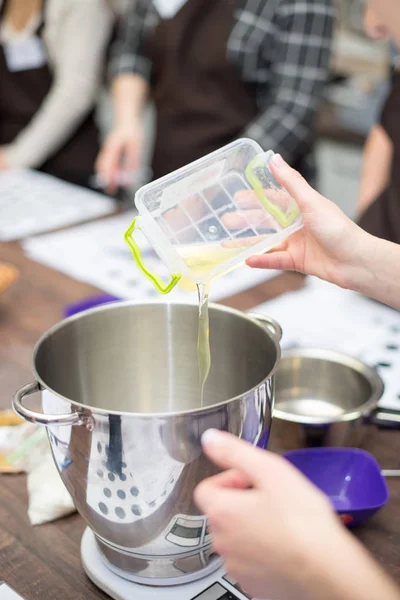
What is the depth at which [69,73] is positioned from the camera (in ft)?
6.85

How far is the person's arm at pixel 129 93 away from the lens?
181 centimetres

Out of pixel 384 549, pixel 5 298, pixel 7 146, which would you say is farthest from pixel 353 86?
pixel 384 549

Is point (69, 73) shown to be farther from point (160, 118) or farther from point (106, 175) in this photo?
point (106, 175)

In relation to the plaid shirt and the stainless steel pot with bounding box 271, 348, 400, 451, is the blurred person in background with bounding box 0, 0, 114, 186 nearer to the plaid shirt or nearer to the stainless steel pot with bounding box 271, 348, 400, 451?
the plaid shirt

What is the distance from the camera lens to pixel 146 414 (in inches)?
21.0

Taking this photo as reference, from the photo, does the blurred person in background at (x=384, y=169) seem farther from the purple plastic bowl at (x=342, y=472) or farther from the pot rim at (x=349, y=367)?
the purple plastic bowl at (x=342, y=472)

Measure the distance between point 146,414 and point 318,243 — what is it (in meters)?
0.35

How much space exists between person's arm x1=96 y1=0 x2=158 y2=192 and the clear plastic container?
108 cm

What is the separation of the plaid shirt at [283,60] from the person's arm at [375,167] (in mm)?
265

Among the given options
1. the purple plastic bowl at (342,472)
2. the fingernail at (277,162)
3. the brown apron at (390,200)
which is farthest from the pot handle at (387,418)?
the brown apron at (390,200)

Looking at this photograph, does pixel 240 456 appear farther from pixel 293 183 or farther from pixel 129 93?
pixel 129 93

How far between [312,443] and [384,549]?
0.46 ft

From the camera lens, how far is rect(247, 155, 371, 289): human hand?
2.28 ft

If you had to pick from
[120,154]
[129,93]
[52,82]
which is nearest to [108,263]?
[120,154]
